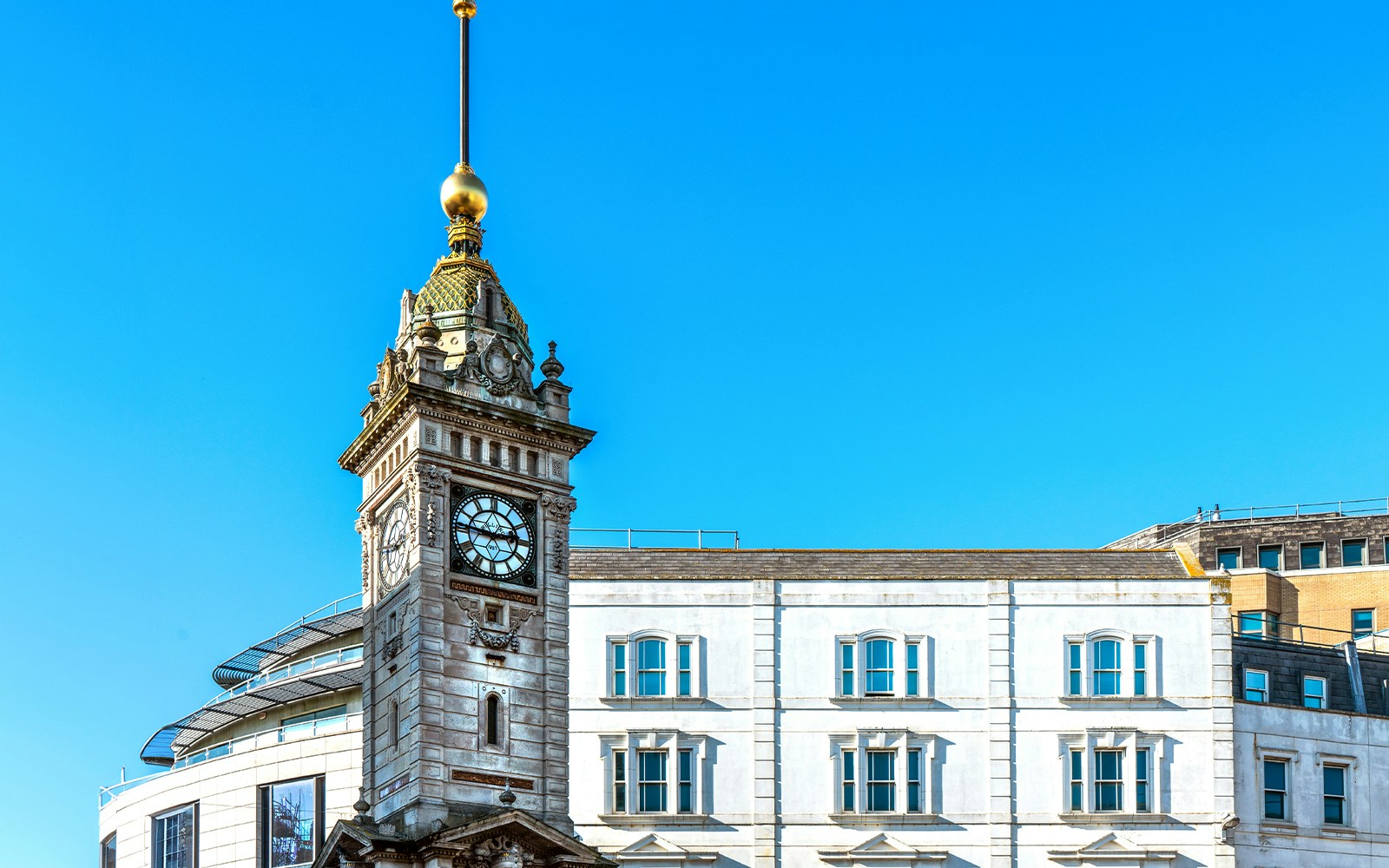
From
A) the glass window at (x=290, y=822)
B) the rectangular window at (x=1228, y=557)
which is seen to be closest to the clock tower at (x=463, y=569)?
the glass window at (x=290, y=822)

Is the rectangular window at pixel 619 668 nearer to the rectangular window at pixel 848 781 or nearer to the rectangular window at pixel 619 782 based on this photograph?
the rectangular window at pixel 619 782

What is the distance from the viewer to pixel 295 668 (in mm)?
89812

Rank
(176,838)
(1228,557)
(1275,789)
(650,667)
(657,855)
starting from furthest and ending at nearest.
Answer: (1228,557)
(176,838)
(1275,789)
(650,667)
(657,855)

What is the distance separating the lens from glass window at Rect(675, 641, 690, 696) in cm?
7594

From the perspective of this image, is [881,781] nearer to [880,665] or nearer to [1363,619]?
[880,665]

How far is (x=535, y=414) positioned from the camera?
6525 centimetres

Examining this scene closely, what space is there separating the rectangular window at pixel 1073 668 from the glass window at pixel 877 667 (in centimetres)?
646

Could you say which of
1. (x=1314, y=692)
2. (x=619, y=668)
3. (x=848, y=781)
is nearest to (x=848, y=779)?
(x=848, y=781)

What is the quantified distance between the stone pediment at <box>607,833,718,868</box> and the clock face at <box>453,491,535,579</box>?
1413 centimetres

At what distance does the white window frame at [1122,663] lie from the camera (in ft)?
251

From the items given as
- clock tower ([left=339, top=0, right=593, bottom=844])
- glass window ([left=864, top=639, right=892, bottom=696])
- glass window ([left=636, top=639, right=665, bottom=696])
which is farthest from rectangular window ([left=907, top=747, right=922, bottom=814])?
clock tower ([left=339, top=0, right=593, bottom=844])

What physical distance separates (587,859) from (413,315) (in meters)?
18.2

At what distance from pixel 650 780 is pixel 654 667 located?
4055mm

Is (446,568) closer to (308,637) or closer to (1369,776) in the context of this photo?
(308,637)
